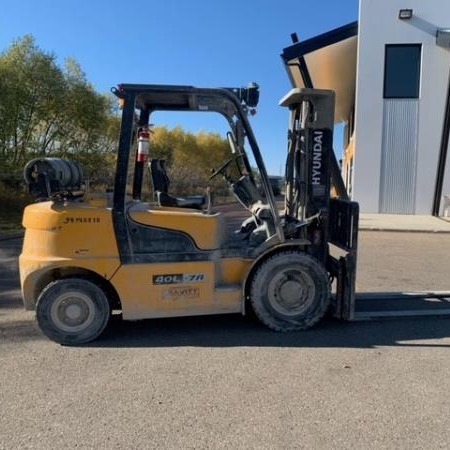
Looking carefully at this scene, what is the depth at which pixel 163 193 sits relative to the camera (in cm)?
613

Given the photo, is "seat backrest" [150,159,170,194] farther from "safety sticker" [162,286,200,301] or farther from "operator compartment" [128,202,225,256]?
"safety sticker" [162,286,200,301]

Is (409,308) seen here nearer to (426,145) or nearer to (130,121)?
(130,121)

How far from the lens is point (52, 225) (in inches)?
215

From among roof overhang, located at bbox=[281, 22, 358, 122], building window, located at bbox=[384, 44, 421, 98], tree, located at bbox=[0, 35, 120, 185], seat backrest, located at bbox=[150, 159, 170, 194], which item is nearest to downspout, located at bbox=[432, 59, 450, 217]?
building window, located at bbox=[384, 44, 421, 98]

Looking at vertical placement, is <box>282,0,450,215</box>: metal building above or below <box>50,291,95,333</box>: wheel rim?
above

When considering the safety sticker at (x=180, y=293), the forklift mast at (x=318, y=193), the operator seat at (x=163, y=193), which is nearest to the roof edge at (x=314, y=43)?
the forklift mast at (x=318, y=193)

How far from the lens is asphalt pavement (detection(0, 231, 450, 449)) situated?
141 inches

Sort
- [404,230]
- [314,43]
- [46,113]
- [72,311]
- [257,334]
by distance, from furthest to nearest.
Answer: [46,113]
[314,43]
[404,230]
[257,334]
[72,311]

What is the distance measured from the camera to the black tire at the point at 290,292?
576 centimetres

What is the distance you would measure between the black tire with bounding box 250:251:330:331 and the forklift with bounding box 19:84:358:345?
11 millimetres

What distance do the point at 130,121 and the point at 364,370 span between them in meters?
3.31

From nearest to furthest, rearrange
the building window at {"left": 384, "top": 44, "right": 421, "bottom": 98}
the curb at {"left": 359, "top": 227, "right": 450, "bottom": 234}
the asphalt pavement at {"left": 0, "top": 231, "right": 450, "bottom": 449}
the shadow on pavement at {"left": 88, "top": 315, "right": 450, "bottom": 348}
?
the asphalt pavement at {"left": 0, "top": 231, "right": 450, "bottom": 449}
the shadow on pavement at {"left": 88, "top": 315, "right": 450, "bottom": 348}
the curb at {"left": 359, "top": 227, "right": 450, "bottom": 234}
the building window at {"left": 384, "top": 44, "right": 421, "bottom": 98}

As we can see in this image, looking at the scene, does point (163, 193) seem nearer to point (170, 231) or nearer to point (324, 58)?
point (170, 231)

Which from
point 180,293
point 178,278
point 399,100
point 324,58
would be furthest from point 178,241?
point 324,58
